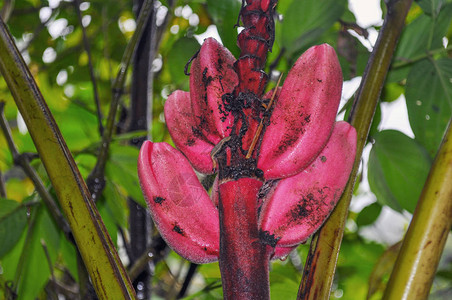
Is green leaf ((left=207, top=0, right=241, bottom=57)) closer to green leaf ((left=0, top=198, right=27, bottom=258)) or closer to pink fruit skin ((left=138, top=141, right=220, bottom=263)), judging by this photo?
pink fruit skin ((left=138, top=141, right=220, bottom=263))

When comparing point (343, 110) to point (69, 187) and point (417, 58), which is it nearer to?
point (417, 58)

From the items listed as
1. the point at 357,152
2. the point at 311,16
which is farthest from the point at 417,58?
the point at 357,152

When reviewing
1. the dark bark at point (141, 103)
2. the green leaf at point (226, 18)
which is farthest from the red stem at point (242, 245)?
the dark bark at point (141, 103)

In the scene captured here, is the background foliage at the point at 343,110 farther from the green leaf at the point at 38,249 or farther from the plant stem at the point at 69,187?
the plant stem at the point at 69,187

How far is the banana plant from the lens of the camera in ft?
1.15

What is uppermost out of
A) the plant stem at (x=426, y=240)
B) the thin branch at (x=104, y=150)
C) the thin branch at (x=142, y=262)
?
the thin branch at (x=104, y=150)

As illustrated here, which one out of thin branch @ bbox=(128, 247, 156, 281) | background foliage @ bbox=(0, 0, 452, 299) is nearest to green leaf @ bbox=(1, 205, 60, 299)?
background foliage @ bbox=(0, 0, 452, 299)

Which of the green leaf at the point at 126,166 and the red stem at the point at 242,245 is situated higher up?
the green leaf at the point at 126,166

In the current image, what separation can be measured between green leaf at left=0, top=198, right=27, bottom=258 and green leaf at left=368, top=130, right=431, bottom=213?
1.37 feet

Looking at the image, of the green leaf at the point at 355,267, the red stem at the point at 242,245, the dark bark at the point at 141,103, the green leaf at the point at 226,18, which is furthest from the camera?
the green leaf at the point at 355,267

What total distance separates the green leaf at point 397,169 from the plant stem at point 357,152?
15 centimetres

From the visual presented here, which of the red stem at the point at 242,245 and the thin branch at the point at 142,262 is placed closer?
the red stem at the point at 242,245

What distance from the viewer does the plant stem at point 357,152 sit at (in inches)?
14.9

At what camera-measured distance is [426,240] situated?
0.34m
